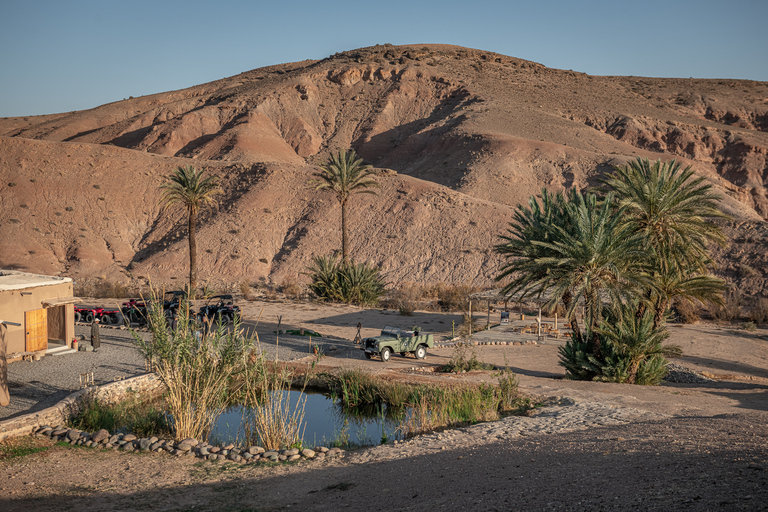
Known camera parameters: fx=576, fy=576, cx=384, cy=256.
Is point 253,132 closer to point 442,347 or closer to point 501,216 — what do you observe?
point 501,216

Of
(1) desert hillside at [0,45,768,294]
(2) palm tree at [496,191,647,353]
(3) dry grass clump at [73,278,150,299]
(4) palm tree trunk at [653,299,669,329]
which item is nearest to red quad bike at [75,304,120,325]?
(3) dry grass clump at [73,278,150,299]

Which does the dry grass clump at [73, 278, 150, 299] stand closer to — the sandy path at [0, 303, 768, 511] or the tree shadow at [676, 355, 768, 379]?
the sandy path at [0, 303, 768, 511]

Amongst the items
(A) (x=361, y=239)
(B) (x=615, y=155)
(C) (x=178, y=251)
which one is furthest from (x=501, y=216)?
(C) (x=178, y=251)

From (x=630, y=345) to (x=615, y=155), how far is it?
57.8m

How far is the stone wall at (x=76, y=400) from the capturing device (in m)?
11.8

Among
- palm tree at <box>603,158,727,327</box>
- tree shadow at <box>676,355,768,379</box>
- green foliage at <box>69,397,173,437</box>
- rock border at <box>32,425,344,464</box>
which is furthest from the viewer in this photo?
tree shadow at <box>676,355,768,379</box>

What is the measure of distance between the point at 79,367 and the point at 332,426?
364 inches

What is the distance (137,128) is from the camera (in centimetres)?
8494

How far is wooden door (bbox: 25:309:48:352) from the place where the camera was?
63.1ft

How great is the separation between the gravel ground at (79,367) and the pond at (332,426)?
6.78 ft

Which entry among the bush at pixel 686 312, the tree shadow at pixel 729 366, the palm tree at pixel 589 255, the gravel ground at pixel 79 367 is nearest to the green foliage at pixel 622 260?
the palm tree at pixel 589 255

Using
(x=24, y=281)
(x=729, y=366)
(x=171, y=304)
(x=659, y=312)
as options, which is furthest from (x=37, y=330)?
(x=729, y=366)

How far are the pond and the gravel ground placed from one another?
2.07m

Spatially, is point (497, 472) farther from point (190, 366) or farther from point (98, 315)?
point (98, 315)
